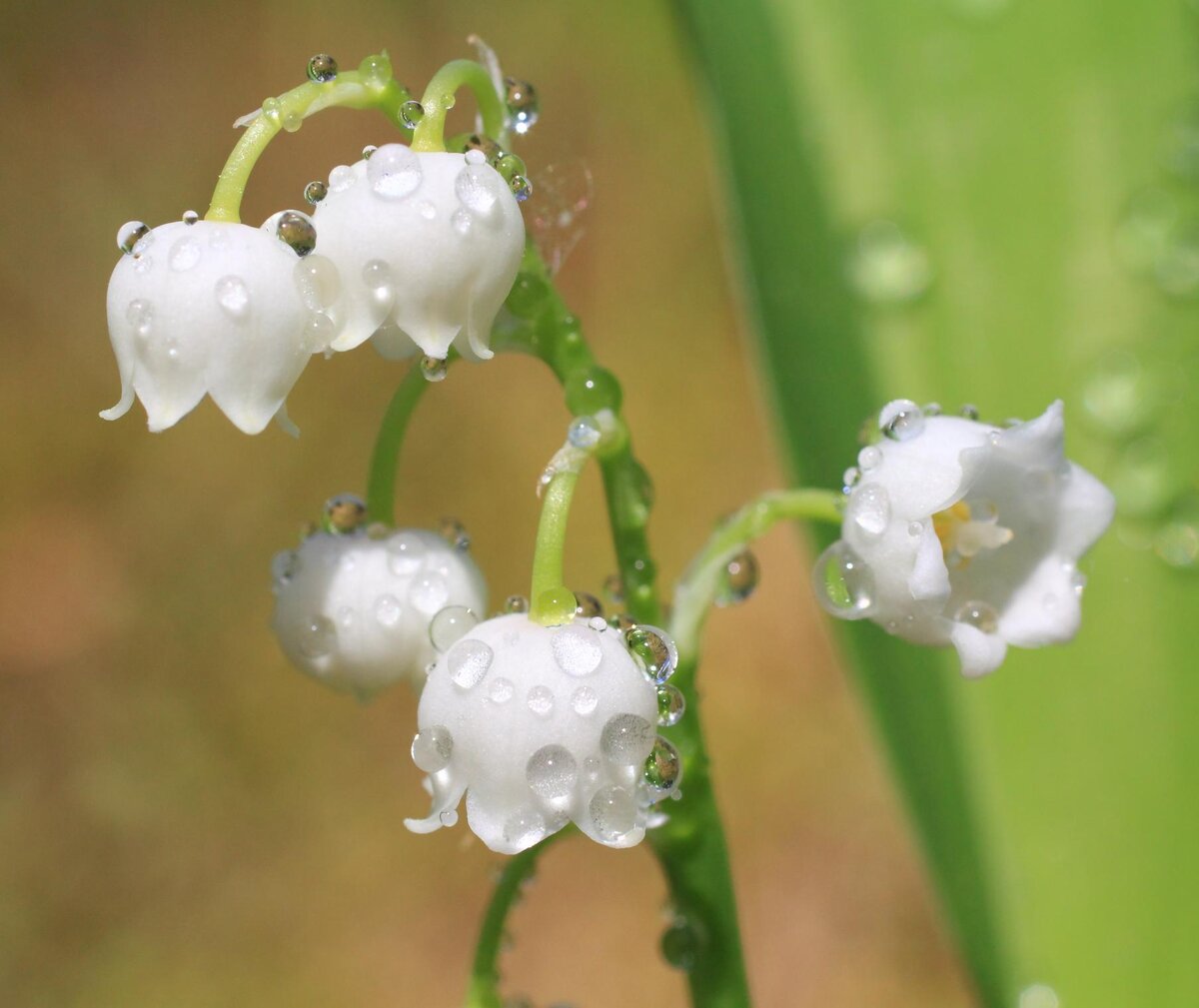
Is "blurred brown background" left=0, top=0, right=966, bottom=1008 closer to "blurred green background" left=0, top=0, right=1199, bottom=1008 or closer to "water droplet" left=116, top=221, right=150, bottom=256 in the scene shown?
"blurred green background" left=0, top=0, right=1199, bottom=1008

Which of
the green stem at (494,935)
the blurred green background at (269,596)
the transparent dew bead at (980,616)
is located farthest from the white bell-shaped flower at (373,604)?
the blurred green background at (269,596)

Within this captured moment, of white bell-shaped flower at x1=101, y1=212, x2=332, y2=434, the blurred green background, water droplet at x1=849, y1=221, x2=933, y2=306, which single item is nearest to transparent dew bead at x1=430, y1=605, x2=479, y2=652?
white bell-shaped flower at x1=101, y1=212, x2=332, y2=434

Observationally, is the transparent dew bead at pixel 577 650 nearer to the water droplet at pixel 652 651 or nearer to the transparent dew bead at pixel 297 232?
the water droplet at pixel 652 651

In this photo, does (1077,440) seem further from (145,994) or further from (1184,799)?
(145,994)

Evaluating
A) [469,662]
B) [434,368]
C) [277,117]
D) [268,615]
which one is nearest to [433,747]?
[469,662]

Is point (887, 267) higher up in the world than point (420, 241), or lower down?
lower down

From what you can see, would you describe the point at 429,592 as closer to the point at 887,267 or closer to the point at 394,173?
the point at 394,173

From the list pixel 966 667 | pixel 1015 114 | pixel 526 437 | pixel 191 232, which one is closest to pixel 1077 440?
pixel 1015 114
